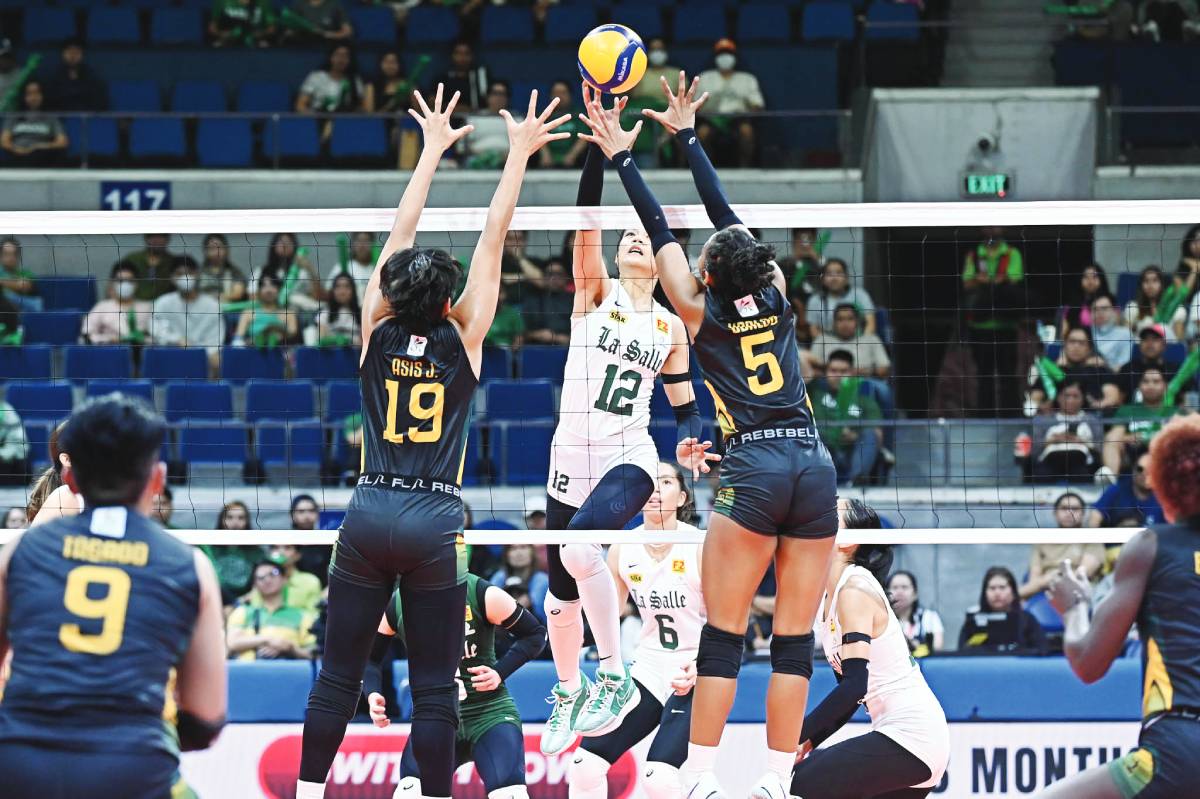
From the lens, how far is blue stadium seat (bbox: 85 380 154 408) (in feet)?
42.0

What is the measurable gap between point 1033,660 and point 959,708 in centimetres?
64

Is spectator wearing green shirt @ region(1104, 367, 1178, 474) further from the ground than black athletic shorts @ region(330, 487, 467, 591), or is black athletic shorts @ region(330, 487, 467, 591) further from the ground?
spectator wearing green shirt @ region(1104, 367, 1178, 474)

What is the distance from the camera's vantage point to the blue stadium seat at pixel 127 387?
12797 millimetres

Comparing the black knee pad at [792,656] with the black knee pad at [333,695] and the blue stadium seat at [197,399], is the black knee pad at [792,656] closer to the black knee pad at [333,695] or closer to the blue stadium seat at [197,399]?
the black knee pad at [333,695]

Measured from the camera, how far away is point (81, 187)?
16.7 m

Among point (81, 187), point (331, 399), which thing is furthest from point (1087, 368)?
point (81, 187)

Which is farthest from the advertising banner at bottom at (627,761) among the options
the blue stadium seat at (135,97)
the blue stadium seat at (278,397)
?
the blue stadium seat at (135,97)

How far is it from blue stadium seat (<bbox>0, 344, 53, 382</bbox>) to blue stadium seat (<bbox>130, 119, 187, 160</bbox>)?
3.06m

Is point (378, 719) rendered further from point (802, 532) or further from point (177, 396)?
point (177, 396)

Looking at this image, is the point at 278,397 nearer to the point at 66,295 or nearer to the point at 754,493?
the point at 66,295

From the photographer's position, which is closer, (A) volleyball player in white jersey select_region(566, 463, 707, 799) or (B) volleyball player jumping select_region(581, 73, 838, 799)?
(B) volleyball player jumping select_region(581, 73, 838, 799)

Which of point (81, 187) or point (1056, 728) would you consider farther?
point (81, 187)

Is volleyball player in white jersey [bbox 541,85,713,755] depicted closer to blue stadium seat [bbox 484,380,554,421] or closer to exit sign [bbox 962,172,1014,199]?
blue stadium seat [bbox 484,380,554,421]

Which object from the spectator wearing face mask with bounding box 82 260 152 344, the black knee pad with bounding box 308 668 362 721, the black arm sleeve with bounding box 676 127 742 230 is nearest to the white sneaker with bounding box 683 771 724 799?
the black knee pad with bounding box 308 668 362 721
